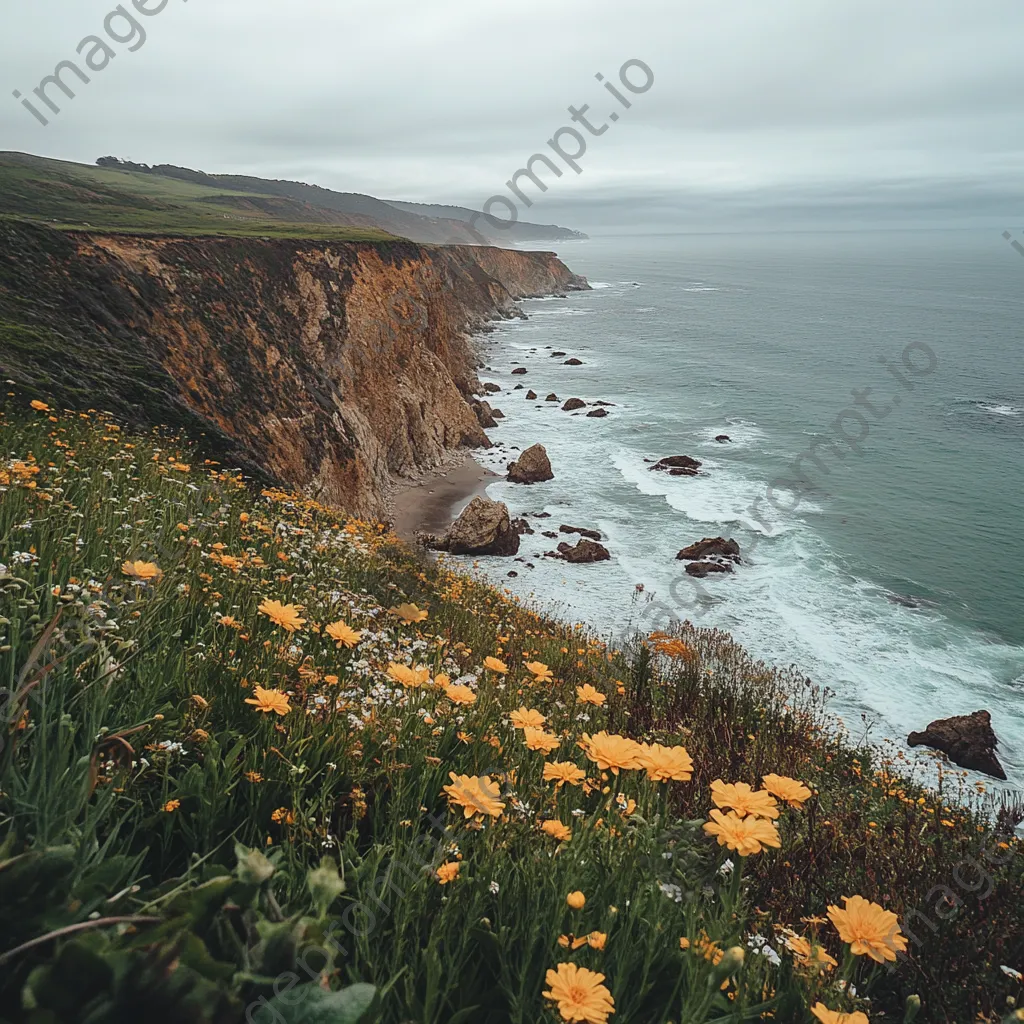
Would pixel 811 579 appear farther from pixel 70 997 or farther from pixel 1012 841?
pixel 70 997

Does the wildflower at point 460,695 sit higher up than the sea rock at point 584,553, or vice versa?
the wildflower at point 460,695

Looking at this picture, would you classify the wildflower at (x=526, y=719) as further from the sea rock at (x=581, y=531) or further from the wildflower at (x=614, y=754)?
the sea rock at (x=581, y=531)

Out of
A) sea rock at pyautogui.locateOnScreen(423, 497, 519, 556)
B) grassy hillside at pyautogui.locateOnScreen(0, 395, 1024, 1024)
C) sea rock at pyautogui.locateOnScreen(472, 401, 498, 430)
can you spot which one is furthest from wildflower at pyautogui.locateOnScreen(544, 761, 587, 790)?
sea rock at pyautogui.locateOnScreen(472, 401, 498, 430)

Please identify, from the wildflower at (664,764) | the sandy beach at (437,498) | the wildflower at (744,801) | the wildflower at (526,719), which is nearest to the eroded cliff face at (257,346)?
the sandy beach at (437,498)

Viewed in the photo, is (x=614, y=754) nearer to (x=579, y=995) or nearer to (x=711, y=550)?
A: (x=579, y=995)

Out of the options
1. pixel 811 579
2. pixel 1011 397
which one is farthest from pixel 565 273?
pixel 811 579

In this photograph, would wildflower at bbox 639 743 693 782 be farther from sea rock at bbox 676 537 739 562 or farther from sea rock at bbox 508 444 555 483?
sea rock at bbox 508 444 555 483
